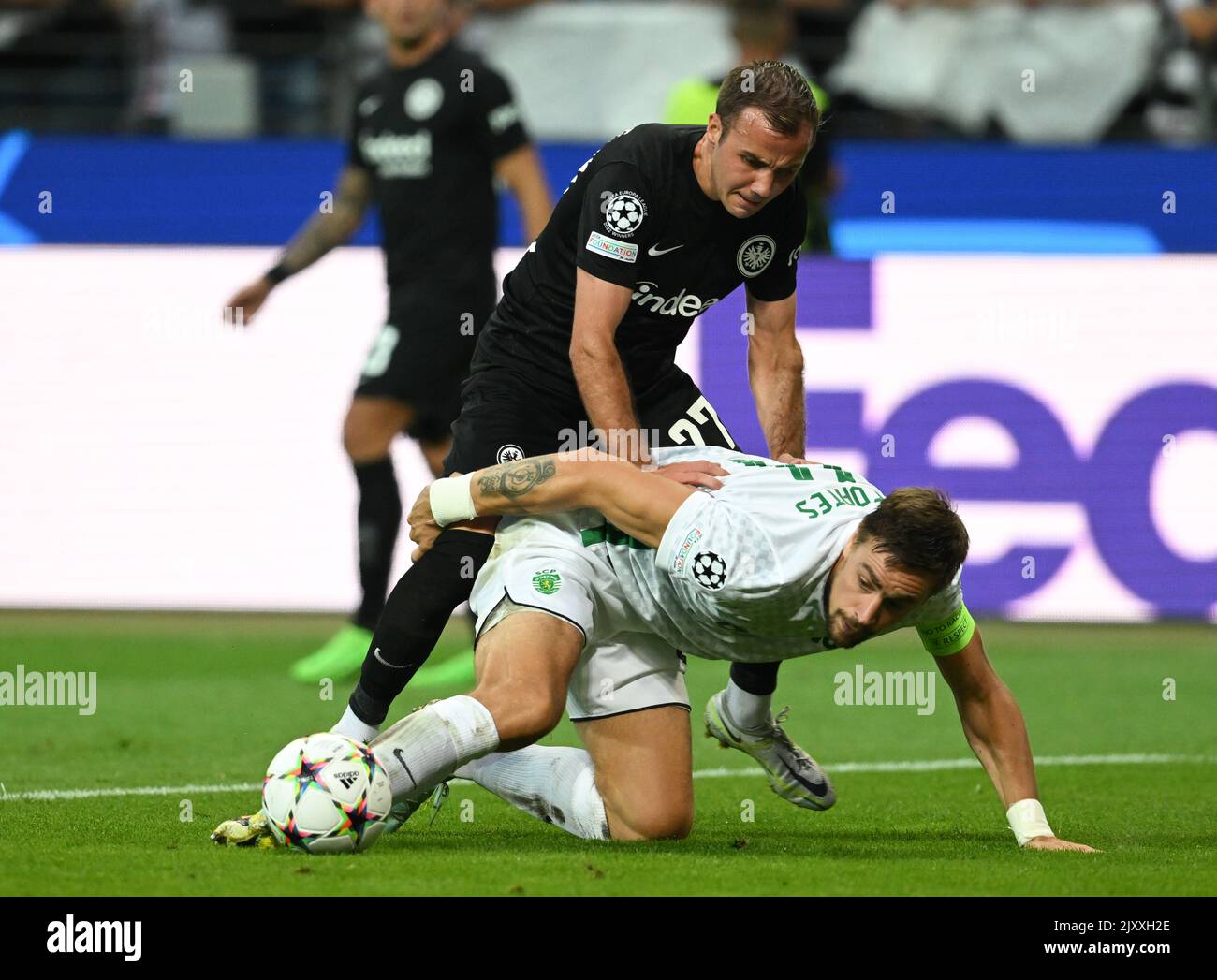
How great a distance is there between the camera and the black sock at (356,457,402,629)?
9.07 meters

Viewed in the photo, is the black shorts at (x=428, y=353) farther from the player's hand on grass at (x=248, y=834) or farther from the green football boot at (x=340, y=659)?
the player's hand on grass at (x=248, y=834)

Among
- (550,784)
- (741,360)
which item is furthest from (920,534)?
(741,360)

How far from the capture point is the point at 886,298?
35.3 feet

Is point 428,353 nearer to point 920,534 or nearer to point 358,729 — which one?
point 358,729

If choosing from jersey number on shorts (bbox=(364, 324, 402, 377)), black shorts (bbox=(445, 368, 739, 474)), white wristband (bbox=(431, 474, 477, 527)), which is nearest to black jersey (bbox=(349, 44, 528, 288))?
jersey number on shorts (bbox=(364, 324, 402, 377))

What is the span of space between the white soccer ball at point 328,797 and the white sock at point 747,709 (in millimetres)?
1547

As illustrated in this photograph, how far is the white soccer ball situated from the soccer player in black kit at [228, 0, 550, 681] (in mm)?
3917

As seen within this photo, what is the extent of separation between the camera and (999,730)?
5.52 m

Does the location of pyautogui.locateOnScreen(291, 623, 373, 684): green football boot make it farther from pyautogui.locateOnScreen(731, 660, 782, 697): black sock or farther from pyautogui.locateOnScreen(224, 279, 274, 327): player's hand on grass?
pyautogui.locateOnScreen(731, 660, 782, 697): black sock

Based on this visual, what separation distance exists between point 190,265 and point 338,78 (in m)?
2.53

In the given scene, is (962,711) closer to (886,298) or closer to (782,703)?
(782,703)
